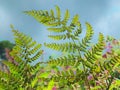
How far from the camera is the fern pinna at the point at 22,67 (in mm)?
2252

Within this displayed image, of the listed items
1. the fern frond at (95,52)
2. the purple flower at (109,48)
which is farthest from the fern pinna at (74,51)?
the purple flower at (109,48)

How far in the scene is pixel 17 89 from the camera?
7.39 ft

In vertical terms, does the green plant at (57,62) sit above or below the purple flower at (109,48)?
below

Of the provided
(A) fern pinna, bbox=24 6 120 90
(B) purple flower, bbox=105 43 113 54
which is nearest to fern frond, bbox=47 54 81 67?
(A) fern pinna, bbox=24 6 120 90

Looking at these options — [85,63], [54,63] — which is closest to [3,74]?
[54,63]

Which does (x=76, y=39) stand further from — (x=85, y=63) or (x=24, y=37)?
(x=24, y=37)

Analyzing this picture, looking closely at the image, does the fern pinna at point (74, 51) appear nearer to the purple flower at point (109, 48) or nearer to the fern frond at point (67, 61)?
the fern frond at point (67, 61)

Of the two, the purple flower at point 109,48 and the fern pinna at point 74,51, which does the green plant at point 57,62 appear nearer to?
the fern pinna at point 74,51

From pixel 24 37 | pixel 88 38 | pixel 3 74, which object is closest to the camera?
pixel 3 74

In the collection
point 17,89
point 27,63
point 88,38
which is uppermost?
point 88,38

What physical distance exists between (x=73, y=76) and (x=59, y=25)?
397 mm

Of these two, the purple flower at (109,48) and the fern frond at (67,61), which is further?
the purple flower at (109,48)

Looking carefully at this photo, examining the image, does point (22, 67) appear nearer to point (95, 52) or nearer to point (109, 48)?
point (95, 52)

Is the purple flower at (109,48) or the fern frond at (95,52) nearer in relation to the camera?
the fern frond at (95,52)
